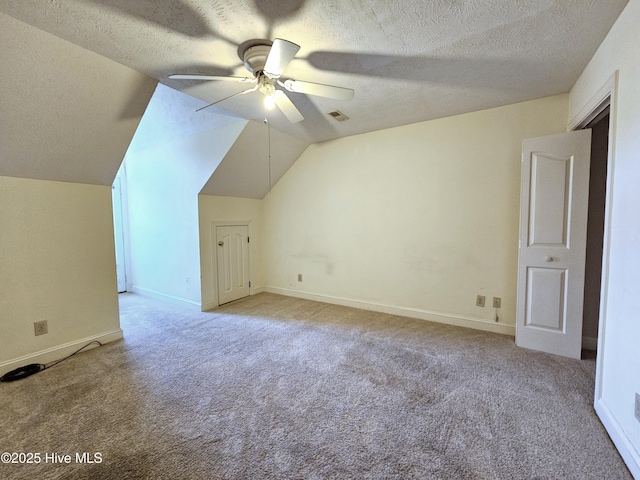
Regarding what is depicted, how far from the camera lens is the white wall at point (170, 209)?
351 centimetres

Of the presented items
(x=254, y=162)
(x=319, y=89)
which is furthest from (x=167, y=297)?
(x=319, y=89)

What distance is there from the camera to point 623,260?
147 centimetres

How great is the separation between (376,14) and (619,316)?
7.20 feet

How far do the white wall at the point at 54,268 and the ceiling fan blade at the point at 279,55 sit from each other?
230 cm

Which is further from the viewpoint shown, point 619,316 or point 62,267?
point 62,267

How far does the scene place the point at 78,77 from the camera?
1890 mm

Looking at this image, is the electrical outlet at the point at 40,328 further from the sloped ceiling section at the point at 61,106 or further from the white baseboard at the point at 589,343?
the white baseboard at the point at 589,343

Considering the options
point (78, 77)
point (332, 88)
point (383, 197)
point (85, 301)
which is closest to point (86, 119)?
point (78, 77)

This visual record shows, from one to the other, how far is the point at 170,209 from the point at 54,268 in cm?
170

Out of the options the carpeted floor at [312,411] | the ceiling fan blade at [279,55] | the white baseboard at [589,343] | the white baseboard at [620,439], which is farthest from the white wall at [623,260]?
the ceiling fan blade at [279,55]

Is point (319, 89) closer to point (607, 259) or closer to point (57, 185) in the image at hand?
point (607, 259)

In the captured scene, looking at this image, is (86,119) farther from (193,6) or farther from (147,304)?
(147,304)

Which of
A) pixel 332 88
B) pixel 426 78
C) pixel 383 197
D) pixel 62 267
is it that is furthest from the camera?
pixel 383 197

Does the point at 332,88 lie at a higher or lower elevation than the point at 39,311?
higher
